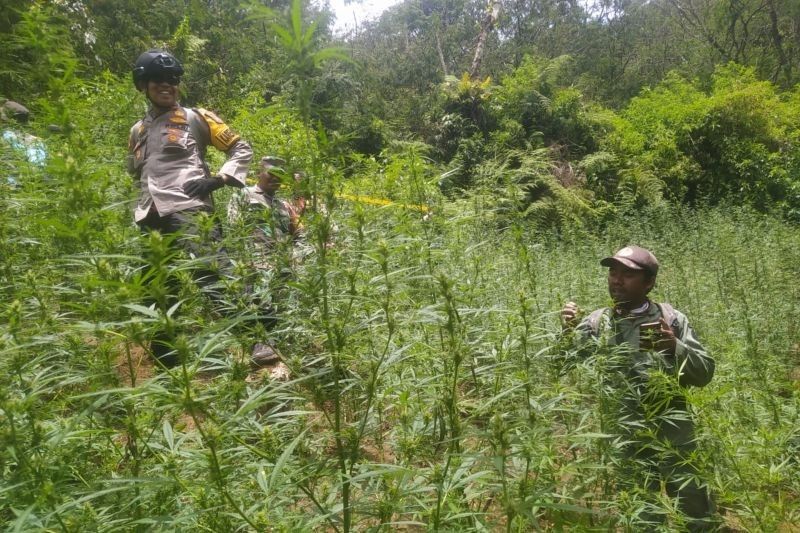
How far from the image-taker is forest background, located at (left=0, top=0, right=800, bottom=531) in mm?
1228

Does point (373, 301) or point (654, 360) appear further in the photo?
point (654, 360)

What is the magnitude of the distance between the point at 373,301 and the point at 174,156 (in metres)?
2.50

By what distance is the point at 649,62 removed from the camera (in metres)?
27.6

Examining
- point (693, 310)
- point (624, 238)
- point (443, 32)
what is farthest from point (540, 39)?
point (693, 310)

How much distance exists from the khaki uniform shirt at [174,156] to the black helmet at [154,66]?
22 centimetres

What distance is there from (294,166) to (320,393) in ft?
2.23

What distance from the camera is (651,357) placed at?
213 centimetres

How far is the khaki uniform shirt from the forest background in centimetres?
22

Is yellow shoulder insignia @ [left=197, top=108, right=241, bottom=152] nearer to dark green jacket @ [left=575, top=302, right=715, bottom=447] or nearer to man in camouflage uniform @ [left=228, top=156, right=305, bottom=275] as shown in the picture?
man in camouflage uniform @ [left=228, top=156, right=305, bottom=275]

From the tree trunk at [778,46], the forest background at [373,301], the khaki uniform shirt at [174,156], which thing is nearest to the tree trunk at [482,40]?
the forest background at [373,301]

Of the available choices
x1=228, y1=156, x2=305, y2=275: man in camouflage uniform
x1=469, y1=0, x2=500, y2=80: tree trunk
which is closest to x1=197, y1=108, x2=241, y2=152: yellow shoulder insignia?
x1=228, y1=156, x2=305, y2=275: man in camouflage uniform

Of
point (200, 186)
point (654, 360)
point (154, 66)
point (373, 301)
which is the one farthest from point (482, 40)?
point (373, 301)

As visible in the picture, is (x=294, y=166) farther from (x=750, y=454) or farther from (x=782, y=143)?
(x=782, y=143)

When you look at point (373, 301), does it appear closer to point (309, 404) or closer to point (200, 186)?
point (309, 404)
